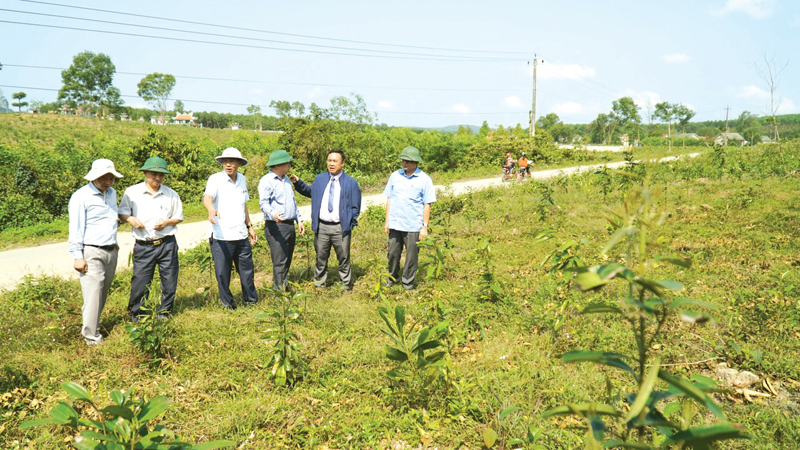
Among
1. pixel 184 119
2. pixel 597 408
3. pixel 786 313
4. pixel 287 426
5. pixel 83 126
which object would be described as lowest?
pixel 287 426

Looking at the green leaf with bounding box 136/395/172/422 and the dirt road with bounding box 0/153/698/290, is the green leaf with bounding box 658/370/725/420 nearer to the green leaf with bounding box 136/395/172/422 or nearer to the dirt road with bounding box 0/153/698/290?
the green leaf with bounding box 136/395/172/422

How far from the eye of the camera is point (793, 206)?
7.58 meters

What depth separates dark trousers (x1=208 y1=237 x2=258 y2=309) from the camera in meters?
4.87

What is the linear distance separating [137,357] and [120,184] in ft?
35.3

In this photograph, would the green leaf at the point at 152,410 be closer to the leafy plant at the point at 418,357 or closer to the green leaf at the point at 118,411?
the green leaf at the point at 118,411

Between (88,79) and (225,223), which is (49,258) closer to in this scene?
(225,223)

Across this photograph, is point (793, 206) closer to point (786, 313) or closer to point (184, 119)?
point (786, 313)

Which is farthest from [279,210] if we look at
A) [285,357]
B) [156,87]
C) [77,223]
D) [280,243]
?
[156,87]

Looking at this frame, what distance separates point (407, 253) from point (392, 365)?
76.5 inches

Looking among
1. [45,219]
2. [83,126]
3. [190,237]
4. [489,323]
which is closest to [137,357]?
[489,323]

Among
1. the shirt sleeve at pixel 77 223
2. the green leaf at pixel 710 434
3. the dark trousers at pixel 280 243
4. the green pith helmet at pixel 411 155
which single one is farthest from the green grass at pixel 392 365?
the green pith helmet at pixel 411 155

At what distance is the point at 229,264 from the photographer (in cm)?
496

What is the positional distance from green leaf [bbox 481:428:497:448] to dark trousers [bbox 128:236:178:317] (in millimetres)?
3293

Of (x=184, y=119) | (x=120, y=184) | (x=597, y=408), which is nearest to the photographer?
(x=597, y=408)
